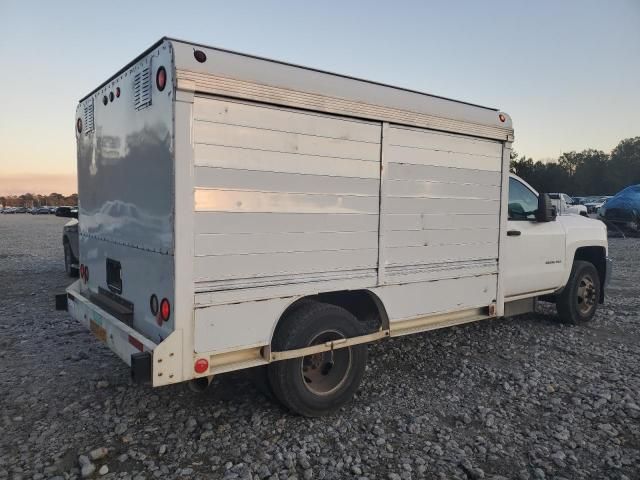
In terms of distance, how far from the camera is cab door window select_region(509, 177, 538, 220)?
19.5ft

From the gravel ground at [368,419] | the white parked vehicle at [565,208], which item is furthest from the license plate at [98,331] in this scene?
the white parked vehicle at [565,208]

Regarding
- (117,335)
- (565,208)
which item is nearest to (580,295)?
(565,208)

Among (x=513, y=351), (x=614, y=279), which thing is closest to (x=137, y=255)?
(x=513, y=351)

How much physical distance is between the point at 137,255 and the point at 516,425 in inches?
123

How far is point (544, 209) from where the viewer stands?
5887mm

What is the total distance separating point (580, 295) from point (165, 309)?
573 centimetres

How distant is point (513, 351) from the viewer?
5.79m

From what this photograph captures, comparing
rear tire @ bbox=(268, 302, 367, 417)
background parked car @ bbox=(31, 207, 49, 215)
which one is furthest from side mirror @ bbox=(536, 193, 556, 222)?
background parked car @ bbox=(31, 207, 49, 215)

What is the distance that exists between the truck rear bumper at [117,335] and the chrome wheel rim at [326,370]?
1.23 metres

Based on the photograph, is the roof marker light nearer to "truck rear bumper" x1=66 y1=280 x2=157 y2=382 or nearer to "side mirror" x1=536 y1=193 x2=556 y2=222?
"truck rear bumper" x1=66 y1=280 x2=157 y2=382

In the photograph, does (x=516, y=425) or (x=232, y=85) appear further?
(x=516, y=425)

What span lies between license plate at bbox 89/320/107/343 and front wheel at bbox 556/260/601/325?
5545 mm

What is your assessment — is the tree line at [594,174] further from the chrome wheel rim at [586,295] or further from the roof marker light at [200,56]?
the roof marker light at [200,56]

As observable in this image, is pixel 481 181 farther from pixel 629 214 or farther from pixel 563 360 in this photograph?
pixel 629 214
